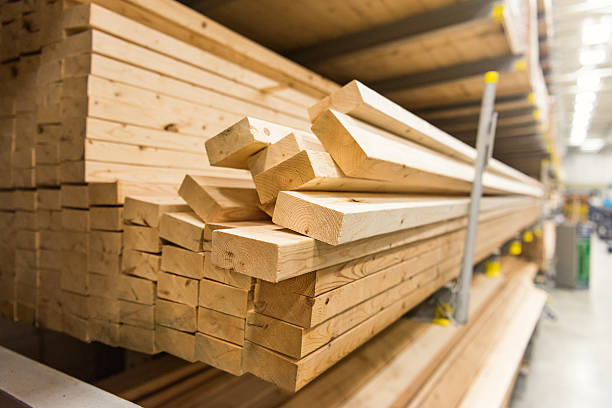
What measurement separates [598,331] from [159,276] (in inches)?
284

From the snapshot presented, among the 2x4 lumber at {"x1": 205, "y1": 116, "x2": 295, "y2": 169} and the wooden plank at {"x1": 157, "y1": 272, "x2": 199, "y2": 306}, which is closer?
the 2x4 lumber at {"x1": 205, "y1": 116, "x2": 295, "y2": 169}

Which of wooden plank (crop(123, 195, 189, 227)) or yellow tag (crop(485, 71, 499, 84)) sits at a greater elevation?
yellow tag (crop(485, 71, 499, 84))

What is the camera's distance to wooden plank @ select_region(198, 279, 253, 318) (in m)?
1.21

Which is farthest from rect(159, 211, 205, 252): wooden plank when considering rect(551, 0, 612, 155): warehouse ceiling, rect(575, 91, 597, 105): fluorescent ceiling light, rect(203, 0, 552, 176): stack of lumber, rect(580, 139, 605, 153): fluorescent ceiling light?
rect(580, 139, 605, 153): fluorescent ceiling light

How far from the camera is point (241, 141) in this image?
1193 millimetres

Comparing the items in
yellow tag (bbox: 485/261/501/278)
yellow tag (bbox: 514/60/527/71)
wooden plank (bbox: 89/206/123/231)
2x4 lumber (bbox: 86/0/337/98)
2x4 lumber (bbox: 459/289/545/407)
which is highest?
yellow tag (bbox: 514/60/527/71)

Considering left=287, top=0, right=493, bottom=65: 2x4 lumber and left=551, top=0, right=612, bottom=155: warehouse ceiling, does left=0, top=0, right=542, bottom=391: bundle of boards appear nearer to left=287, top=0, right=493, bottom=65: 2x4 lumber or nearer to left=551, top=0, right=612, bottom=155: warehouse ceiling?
left=287, top=0, right=493, bottom=65: 2x4 lumber

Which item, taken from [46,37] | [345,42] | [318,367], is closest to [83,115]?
[46,37]

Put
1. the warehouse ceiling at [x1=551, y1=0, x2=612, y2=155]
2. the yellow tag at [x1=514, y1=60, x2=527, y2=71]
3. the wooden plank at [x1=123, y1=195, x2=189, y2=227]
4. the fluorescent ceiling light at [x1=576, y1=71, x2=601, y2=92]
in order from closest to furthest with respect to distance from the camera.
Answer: the wooden plank at [x1=123, y1=195, x2=189, y2=227]
the yellow tag at [x1=514, y1=60, x2=527, y2=71]
the warehouse ceiling at [x1=551, y1=0, x2=612, y2=155]
the fluorescent ceiling light at [x1=576, y1=71, x2=601, y2=92]

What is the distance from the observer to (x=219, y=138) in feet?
4.13

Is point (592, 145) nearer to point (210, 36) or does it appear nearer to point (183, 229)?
point (210, 36)

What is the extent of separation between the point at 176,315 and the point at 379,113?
1030 millimetres

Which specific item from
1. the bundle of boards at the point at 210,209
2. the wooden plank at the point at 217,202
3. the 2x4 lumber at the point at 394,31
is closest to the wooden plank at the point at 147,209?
the bundle of boards at the point at 210,209

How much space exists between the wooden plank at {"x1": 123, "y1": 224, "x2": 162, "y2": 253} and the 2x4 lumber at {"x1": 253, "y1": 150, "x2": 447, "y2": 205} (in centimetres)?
47
